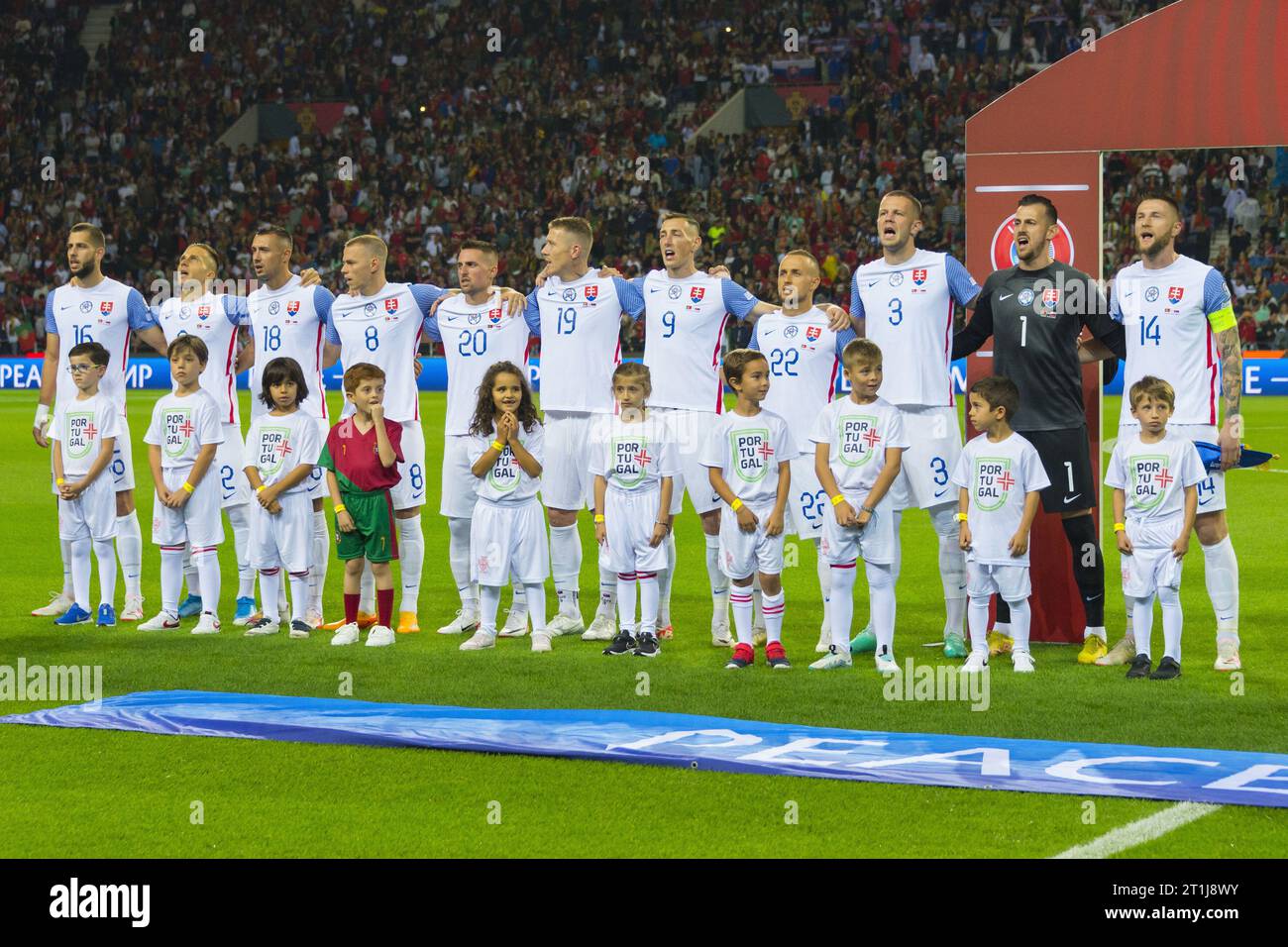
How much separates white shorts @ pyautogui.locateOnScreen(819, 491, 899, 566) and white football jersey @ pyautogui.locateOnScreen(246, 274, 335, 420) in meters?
3.32

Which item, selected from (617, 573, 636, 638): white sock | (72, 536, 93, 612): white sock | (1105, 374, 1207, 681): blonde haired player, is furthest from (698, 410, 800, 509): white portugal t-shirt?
(72, 536, 93, 612): white sock

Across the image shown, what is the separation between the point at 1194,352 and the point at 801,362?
207cm

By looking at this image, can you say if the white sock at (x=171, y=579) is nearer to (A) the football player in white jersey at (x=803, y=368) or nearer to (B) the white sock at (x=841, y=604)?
(A) the football player in white jersey at (x=803, y=368)

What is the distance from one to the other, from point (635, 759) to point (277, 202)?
99.8 feet

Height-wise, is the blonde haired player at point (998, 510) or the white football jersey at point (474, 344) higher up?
the white football jersey at point (474, 344)

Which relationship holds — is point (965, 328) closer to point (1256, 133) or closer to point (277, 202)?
point (1256, 133)

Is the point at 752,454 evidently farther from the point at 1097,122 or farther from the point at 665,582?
the point at 1097,122

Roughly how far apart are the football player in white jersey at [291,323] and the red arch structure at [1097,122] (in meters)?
3.87

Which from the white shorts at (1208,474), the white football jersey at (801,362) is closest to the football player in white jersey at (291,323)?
the white football jersey at (801,362)

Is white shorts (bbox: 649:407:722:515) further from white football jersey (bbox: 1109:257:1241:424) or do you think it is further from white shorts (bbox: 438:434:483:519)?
white football jersey (bbox: 1109:257:1241:424)

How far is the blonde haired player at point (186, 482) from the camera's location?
9.77 m

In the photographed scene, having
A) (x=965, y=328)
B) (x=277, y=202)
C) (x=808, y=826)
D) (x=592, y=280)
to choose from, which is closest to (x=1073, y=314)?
(x=965, y=328)

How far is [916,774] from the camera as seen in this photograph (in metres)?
6.25

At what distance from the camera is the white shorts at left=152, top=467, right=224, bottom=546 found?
9789 millimetres
